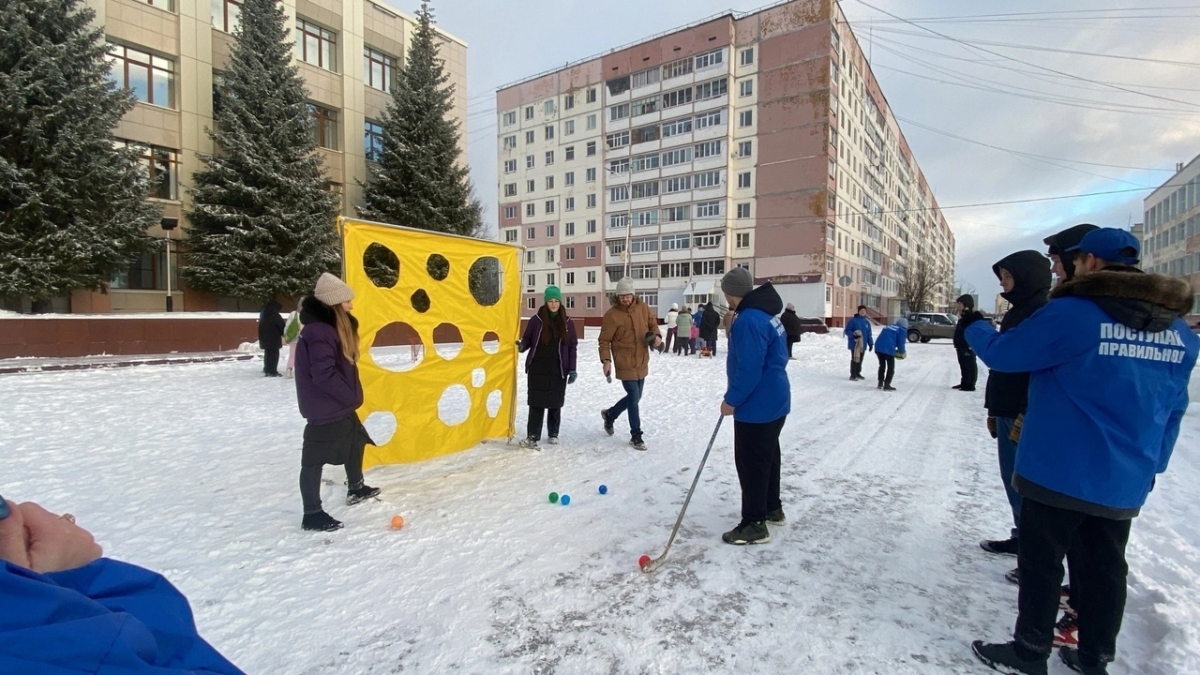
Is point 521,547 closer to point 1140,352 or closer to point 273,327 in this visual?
point 1140,352

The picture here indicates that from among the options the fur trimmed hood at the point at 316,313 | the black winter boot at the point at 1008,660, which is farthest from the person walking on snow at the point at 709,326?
the black winter boot at the point at 1008,660

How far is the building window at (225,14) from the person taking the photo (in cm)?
2323

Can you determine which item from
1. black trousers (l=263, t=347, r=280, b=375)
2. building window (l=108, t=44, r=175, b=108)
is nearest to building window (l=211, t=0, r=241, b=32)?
building window (l=108, t=44, r=175, b=108)

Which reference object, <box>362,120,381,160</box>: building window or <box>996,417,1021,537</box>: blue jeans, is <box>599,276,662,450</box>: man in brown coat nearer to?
<box>996,417,1021,537</box>: blue jeans

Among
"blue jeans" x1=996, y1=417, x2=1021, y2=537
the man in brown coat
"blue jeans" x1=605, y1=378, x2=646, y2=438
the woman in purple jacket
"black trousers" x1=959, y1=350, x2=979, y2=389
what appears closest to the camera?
"blue jeans" x1=996, y1=417, x2=1021, y2=537

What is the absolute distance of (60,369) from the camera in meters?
12.6

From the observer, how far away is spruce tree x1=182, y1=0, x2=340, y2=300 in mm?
20516

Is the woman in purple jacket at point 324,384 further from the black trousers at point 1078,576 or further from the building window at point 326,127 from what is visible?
the building window at point 326,127

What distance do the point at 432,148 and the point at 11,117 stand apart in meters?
13.5

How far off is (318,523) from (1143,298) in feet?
15.7

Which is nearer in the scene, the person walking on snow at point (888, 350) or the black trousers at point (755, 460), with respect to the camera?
the black trousers at point (755, 460)

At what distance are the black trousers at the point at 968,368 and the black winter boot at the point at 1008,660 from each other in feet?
31.8

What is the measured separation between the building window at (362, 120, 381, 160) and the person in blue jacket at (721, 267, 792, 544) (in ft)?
90.4

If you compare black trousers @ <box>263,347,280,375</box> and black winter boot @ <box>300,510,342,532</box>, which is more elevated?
black trousers @ <box>263,347,280,375</box>
